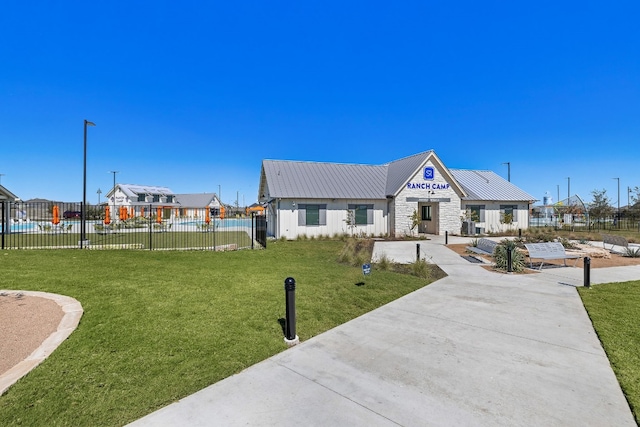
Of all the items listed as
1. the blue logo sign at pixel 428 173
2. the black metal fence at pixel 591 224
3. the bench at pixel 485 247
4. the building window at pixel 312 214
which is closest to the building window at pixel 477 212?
the blue logo sign at pixel 428 173

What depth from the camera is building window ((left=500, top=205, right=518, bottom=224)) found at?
26.5m

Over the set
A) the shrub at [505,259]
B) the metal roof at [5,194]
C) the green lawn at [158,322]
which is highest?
the metal roof at [5,194]

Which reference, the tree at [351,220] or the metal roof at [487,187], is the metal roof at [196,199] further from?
the metal roof at [487,187]

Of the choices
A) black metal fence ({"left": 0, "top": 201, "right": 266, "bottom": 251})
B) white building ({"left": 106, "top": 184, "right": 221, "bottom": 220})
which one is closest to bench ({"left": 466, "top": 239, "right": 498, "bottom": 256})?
black metal fence ({"left": 0, "top": 201, "right": 266, "bottom": 251})

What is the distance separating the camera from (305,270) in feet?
34.0

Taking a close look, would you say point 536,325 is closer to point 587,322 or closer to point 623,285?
point 587,322

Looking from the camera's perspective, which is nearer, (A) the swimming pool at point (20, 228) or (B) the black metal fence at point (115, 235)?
(B) the black metal fence at point (115, 235)

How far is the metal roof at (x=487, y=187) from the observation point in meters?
A: 26.8

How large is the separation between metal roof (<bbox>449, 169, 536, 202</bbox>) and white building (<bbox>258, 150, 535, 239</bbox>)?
0.11 metres

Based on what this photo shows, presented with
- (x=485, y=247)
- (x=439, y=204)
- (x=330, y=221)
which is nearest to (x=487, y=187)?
(x=439, y=204)

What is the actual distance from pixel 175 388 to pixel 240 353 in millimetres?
997

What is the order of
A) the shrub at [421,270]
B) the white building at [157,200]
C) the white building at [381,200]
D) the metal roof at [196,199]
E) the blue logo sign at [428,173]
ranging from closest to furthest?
1. the shrub at [421,270]
2. the white building at [381,200]
3. the blue logo sign at [428,173]
4. the white building at [157,200]
5. the metal roof at [196,199]

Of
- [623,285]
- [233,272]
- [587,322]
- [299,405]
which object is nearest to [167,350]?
[299,405]

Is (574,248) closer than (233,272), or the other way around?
(233,272)
